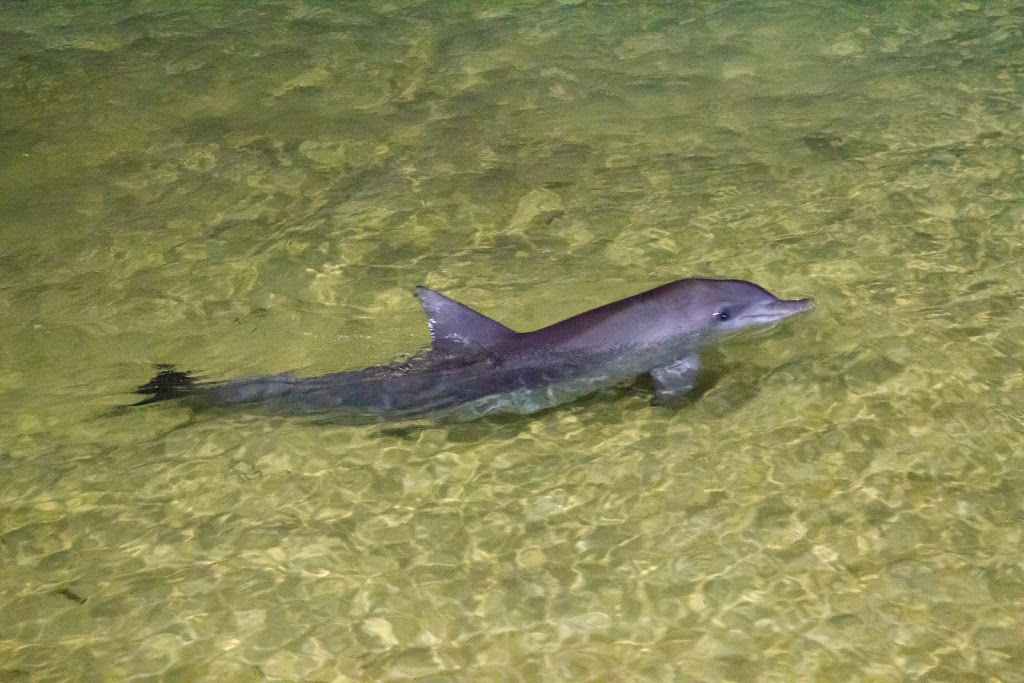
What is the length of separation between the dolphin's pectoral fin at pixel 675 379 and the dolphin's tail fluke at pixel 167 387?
8.13ft

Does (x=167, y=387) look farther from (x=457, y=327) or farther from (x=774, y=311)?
(x=774, y=311)

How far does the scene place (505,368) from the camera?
5.28 m

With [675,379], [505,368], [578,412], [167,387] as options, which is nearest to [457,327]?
[505,368]

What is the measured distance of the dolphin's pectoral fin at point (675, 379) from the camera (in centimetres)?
541

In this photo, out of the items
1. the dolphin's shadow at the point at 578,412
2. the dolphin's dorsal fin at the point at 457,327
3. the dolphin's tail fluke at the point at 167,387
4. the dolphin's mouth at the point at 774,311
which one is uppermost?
the dolphin's dorsal fin at the point at 457,327

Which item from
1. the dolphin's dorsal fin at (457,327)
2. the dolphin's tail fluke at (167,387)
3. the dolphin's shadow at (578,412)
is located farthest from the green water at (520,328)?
the dolphin's dorsal fin at (457,327)

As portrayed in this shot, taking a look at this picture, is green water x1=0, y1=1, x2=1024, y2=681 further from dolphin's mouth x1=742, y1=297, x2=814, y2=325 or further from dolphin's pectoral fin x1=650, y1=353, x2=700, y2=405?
dolphin's mouth x1=742, y1=297, x2=814, y2=325

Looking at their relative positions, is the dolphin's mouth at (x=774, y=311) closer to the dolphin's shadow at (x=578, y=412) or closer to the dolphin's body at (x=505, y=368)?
the dolphin's body at (x=505, y=368)

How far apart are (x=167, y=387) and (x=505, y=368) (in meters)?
1.89

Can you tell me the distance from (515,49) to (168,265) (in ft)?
13.7

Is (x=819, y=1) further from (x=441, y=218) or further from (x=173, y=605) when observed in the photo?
(x=173, y=605)

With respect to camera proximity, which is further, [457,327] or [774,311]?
[774,311]

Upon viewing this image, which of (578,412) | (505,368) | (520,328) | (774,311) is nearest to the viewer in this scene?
(505,368)

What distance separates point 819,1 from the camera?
10070 millimetres
